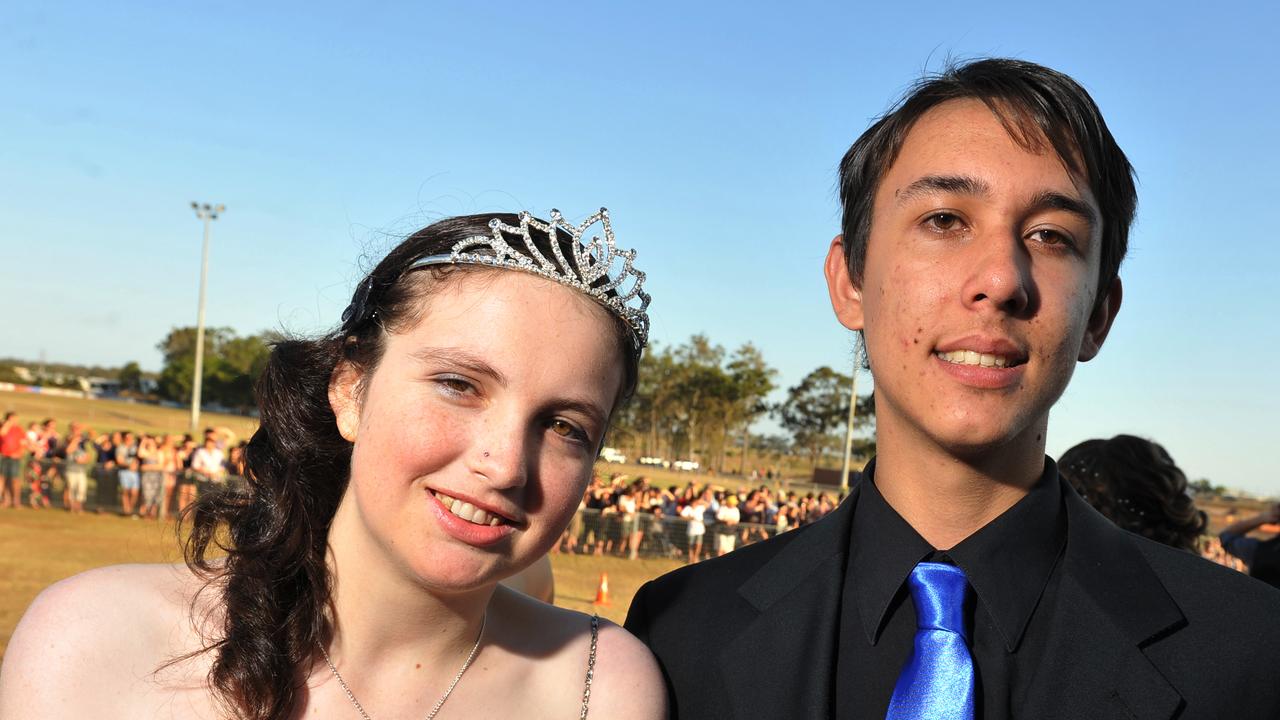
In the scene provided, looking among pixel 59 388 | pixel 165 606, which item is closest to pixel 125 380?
pixel 59 388

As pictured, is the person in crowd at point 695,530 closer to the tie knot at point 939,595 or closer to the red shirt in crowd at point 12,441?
the red shirt in crowd at point 12,441

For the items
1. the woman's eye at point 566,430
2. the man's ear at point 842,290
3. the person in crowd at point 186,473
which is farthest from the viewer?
the person in crowd at point 186,473

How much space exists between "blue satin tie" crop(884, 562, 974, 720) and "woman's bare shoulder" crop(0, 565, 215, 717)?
1624mm

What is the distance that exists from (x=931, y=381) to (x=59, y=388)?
125 metres

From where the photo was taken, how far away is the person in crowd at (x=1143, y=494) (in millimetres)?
4496

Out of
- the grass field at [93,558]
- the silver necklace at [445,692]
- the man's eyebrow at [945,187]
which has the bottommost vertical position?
the grass field at [93,558]

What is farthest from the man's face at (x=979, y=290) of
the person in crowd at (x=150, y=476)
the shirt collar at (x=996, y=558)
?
the person in crowd at (x=150, y=476)

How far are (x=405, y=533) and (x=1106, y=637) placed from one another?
155 centimetres

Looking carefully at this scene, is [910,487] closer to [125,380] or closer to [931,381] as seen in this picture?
[931,381]

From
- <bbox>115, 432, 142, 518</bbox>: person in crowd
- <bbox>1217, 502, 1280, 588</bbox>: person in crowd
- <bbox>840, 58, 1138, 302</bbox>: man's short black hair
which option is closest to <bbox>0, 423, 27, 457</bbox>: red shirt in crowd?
<bbox>115, 432, 142, 518</bbox>: person in crowd

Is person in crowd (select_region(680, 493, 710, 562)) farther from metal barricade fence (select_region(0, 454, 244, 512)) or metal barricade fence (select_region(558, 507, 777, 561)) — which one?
metal barricade fence (select_region(0, 454, 244, 512))

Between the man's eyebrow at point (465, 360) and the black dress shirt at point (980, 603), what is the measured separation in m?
1.02

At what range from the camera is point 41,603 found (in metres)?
2.27

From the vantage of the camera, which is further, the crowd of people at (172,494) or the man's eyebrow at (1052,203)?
the crowd of people at (172,494)
